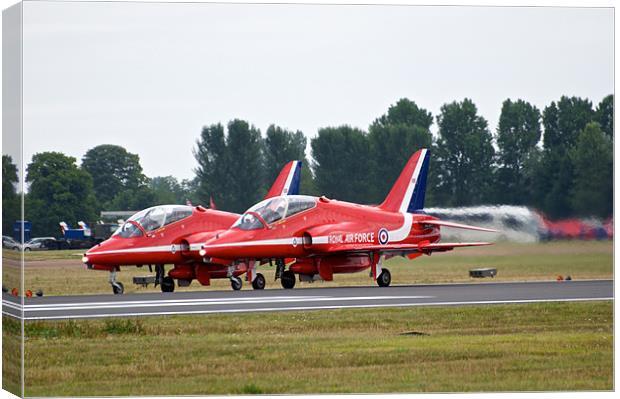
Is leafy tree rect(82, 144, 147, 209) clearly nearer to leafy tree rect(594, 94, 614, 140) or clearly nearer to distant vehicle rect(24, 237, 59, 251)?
distant vehicle rect(24, 237, 59, 251)

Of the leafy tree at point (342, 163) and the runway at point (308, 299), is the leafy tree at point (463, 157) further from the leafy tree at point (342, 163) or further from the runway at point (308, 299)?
the runway at point (308, 299)

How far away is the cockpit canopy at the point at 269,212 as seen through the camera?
37.5 metres

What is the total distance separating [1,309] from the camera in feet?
70.5

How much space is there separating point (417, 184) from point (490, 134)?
5260 mm

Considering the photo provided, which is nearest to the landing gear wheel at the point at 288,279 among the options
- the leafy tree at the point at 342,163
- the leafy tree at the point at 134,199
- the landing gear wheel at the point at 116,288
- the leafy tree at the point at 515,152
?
the leafy tree at the point at 342,163

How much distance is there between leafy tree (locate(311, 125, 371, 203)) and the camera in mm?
36781

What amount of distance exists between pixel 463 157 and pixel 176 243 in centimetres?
811

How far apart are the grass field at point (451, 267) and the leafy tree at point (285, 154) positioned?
2.89 metres

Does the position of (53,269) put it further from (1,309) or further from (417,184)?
(1,309)

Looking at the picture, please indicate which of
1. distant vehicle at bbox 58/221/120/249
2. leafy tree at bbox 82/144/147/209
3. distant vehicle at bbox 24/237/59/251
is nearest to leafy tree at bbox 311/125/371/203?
leafy tree at bbox 82/144/147/209

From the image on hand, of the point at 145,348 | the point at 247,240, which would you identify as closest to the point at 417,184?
the point at 247,240

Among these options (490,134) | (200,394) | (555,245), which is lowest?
(200,394)

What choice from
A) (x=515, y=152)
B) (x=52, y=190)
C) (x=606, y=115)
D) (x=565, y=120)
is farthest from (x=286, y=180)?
(x=606, y=115)

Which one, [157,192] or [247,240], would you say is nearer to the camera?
[247,240]
